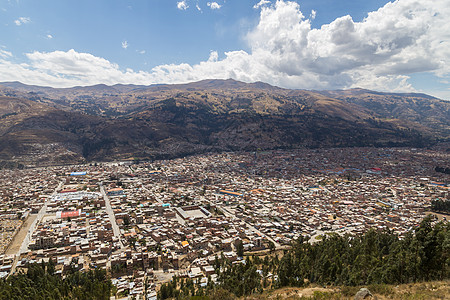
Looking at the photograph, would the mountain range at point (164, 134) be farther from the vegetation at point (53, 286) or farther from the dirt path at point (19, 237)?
the vegetation at point (53, 286)

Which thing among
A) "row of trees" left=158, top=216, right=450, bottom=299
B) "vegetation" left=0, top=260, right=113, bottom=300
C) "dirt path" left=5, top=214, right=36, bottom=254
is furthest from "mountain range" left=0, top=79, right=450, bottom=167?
"row of trees" left=158, top=216, right=450, bottom=299

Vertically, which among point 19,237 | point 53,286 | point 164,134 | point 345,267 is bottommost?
point 19,237

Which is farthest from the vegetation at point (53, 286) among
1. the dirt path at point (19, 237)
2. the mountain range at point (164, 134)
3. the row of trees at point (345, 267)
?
the mountain range at point (164, 134)

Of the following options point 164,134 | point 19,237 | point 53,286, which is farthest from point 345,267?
point 164,134

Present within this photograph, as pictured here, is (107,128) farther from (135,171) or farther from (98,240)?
(98,240)

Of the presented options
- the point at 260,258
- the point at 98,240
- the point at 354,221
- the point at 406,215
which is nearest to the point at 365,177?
the point at 406,215

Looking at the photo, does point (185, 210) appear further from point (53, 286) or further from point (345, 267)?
point (345, 267)

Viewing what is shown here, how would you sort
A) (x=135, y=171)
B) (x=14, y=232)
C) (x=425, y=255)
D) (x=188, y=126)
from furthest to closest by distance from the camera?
(x=188, y=126)
(x=135, y=171)
(x=14, y=232)
(x=425, y=255)
